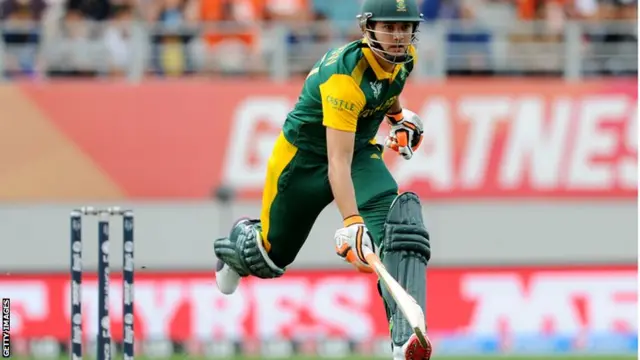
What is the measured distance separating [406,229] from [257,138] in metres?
7.00

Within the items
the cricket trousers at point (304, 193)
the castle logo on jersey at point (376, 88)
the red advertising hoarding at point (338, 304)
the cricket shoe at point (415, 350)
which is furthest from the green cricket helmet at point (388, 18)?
the red advertising hoarding at point (338, 304)

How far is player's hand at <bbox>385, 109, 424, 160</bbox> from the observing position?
7.60 m

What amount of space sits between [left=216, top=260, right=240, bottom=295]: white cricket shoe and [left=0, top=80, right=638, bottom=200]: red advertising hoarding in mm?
5502

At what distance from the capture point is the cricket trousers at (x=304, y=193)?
726 centimetres

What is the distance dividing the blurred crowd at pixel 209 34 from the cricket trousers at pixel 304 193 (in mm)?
5839

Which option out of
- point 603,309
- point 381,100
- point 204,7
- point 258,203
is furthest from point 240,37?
point 381,100

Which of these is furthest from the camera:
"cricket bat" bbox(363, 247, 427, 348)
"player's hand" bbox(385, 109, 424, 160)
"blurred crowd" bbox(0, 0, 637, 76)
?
"blurred crowd" bbox(0, 0, 637, 76)

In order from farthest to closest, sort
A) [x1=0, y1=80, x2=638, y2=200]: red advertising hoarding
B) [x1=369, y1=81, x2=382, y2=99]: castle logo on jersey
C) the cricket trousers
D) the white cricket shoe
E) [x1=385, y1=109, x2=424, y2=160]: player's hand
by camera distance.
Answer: [x1=0, y1=80, x2=638, y2=200]: red advertising hoarding → the white cricket shoe → [x1=385, y1=109, x2=424, y2=160]: player's hand → the cricket trousers → [x1=369, y1=81, x2=382, y2=99]: castle logo on jersey

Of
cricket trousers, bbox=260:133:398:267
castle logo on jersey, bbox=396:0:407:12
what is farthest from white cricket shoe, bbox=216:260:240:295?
castle logo on jersey, bbox=396:0:407:12

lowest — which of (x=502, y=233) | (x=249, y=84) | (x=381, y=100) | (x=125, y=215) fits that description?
(x=125, y=215)

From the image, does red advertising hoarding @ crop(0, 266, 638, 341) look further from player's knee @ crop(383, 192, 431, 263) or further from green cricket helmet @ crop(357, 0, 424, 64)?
green cricket helmet @ crop(357, 0, 424, 64)

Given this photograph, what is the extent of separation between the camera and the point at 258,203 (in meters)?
13.8

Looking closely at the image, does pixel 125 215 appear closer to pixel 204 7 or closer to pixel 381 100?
pixel 381 100

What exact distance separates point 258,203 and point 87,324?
2769mm
